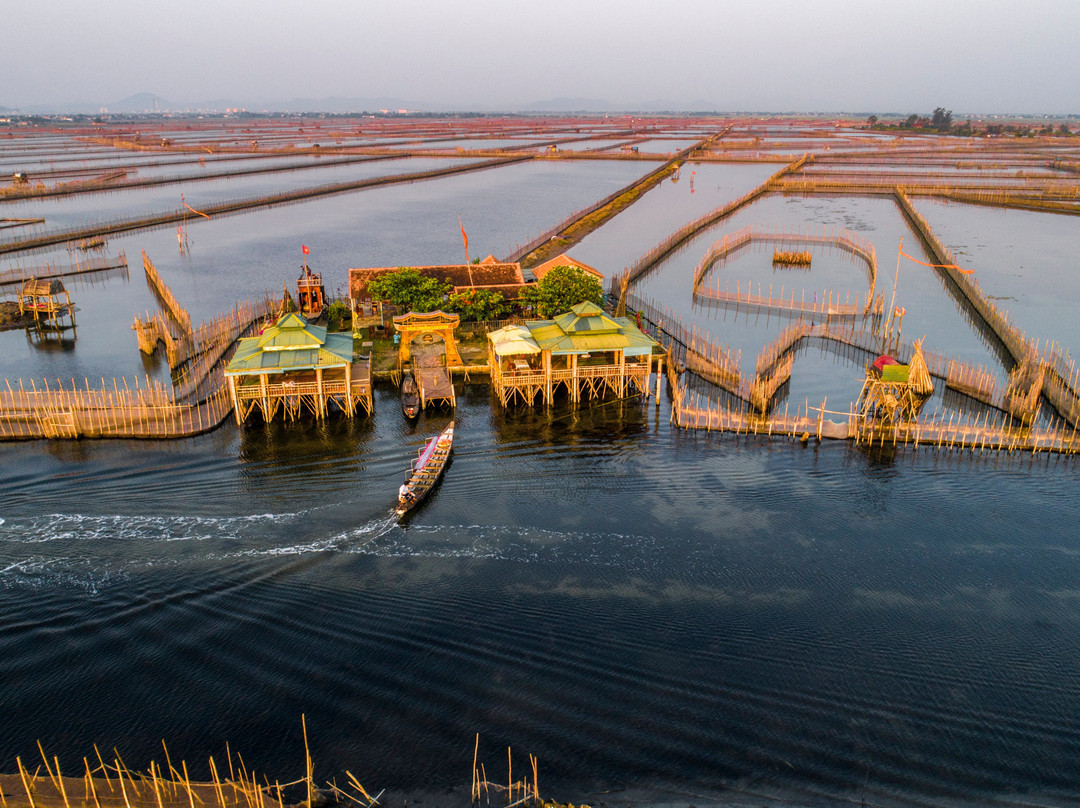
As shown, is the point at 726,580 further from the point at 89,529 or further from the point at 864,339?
the point at 864,339

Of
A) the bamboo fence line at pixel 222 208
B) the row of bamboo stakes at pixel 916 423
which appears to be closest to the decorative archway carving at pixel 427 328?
the row of bamboo stakes at pixel 916 423

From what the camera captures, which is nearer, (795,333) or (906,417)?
(906,417)

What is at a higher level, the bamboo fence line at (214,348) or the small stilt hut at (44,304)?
the small stilt hut at (44,304)

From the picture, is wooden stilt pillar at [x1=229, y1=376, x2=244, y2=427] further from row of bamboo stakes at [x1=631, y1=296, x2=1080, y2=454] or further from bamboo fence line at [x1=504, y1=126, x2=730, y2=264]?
bamboo fence line at [x1=504, y1=126, x2=730, y2=264]

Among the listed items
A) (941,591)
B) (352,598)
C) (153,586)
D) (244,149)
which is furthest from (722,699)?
(244,149)

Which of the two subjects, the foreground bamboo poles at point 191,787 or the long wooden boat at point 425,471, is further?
the long wooden boat at point 425,471

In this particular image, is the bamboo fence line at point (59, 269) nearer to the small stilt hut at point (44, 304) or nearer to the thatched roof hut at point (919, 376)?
the small stilt hut at point (44, 304)

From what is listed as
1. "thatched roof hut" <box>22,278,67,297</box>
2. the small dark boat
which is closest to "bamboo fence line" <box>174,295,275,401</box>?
the small dark boat
